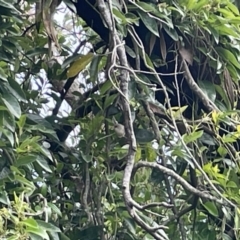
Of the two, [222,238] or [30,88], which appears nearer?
[222,238]

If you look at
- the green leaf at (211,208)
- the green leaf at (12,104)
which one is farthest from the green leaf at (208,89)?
the green leaf at (12,104)

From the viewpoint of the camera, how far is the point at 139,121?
1.54 metres

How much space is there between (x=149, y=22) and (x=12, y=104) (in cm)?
38

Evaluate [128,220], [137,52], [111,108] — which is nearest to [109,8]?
[137,52]

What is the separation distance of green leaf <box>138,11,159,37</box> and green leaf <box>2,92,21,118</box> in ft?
1.16

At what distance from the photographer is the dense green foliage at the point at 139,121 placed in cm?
129

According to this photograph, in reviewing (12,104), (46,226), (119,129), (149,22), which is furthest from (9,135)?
(149,22)

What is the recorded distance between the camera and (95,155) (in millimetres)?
1478

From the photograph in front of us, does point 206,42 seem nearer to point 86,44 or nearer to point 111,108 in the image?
point 111,108

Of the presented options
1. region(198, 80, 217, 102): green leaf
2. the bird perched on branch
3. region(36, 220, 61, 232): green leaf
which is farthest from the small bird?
region(36, 220, 61, 232): green leaf

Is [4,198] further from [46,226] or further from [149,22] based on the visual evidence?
[149,22]

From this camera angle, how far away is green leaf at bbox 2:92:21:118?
3.83 ft

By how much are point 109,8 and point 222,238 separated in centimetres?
55

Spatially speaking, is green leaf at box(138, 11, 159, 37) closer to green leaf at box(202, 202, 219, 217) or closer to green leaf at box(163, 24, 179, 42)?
green leaf at box(163, 24, 179, 42)
